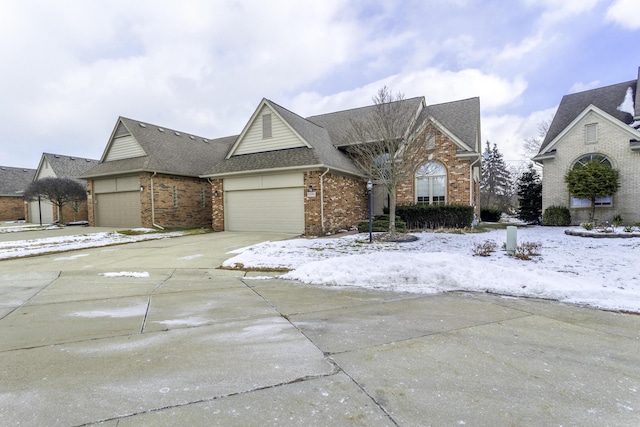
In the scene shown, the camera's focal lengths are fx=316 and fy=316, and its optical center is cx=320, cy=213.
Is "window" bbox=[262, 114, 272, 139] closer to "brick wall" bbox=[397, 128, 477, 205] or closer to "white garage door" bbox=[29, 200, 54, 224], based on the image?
"brick wall" bbox=[397, 128, 477, 205]

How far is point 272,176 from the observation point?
1504cm

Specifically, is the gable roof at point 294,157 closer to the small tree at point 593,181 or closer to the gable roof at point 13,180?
the small tree at point 593,181

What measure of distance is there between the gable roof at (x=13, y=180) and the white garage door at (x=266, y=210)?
96.1 feet

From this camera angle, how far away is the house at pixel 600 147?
14.3m

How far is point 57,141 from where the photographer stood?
27.8m

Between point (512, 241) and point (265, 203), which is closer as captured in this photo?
point (512, 241)

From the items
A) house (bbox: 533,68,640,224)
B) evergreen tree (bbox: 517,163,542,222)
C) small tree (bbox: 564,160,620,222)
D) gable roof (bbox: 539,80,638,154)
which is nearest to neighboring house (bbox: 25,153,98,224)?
house (bbox: 533,68,640,224)

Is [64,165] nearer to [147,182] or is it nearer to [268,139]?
[147,182]

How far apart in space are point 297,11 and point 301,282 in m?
9.57

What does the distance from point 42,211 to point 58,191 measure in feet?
23.0

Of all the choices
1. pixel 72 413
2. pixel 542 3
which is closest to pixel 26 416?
pixel 72 413

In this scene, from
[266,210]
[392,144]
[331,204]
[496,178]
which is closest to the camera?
[392,144]

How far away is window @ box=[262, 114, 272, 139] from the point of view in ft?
52.3

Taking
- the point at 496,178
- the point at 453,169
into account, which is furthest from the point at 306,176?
the point at 496,178
